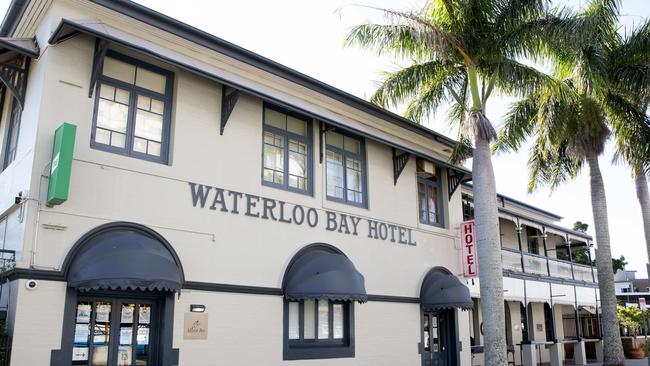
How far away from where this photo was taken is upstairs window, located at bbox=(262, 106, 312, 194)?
12.6m

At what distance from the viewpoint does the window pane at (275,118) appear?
1271 cm

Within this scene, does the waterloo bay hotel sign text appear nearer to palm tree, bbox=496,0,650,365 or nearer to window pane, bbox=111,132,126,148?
window pane, bbox=111,132,126,148

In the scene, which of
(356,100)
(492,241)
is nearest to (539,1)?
(356,100)

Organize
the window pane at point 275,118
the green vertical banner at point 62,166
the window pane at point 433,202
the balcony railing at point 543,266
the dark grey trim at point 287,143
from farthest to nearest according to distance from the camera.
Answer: the balcony railing at point 543,266
the window pane at point 433,202
the window pane at point 275,118
the dark grey trim at point 287,143
the green vertical banner at point 62,166

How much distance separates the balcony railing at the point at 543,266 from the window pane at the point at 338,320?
33.8 ft

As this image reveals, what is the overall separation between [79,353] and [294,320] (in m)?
4.51

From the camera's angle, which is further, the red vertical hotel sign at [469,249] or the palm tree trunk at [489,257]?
the red vertical hotel sign at [469,249]

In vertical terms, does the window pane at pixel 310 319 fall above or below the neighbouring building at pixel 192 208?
below

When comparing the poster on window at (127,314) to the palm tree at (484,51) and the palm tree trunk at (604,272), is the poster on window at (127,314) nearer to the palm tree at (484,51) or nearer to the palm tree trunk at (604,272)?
the palm tree at (484,51)

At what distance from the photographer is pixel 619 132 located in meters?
20.3

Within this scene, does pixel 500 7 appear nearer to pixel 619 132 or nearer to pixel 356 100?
pixel 356 100

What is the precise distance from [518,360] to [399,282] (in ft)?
35.9

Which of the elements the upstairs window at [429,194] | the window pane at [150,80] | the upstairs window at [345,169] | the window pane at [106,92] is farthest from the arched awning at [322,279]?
the window pane at [106,92]

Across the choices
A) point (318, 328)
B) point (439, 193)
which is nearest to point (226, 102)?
point (318, 328)
